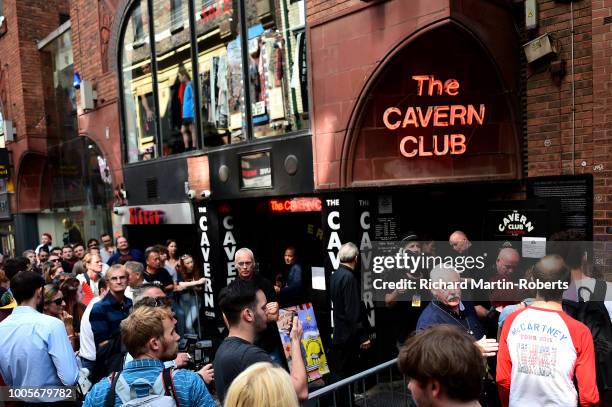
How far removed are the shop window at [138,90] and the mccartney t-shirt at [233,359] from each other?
27.9 ft

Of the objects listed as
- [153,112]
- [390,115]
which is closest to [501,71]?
[390,115]

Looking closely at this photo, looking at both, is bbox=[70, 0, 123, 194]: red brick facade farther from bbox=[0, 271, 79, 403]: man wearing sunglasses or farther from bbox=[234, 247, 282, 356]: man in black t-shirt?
bbox=[0, 271, 79, 403]: man wearing sunglasses

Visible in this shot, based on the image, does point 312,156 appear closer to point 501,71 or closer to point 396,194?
point 396,194

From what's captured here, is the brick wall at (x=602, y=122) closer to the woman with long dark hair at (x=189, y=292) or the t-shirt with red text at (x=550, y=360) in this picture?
the t-shirt with red text at (x=550, y=360)

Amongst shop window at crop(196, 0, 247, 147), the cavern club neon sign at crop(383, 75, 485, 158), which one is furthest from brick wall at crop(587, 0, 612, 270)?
shop window at crop(196, 0, 247, 147)

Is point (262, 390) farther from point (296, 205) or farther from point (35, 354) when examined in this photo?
point (296, 205)

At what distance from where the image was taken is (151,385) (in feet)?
8.35

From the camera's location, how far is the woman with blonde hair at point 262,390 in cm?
195

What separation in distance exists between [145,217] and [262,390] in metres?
9.31

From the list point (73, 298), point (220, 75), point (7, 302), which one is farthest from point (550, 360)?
point (220, 75)

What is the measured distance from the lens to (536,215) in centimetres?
621

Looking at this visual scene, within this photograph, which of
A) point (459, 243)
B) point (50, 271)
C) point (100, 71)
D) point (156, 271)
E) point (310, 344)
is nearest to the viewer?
point (310, 344)

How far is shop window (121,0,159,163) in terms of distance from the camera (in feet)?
35.2

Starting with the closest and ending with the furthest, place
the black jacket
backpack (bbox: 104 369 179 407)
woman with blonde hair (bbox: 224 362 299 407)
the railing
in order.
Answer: woman with blonde hair (bbox: 224 362 299 407) → backpack (bbox: 104 369 179 407) → the railing → the black jacket
